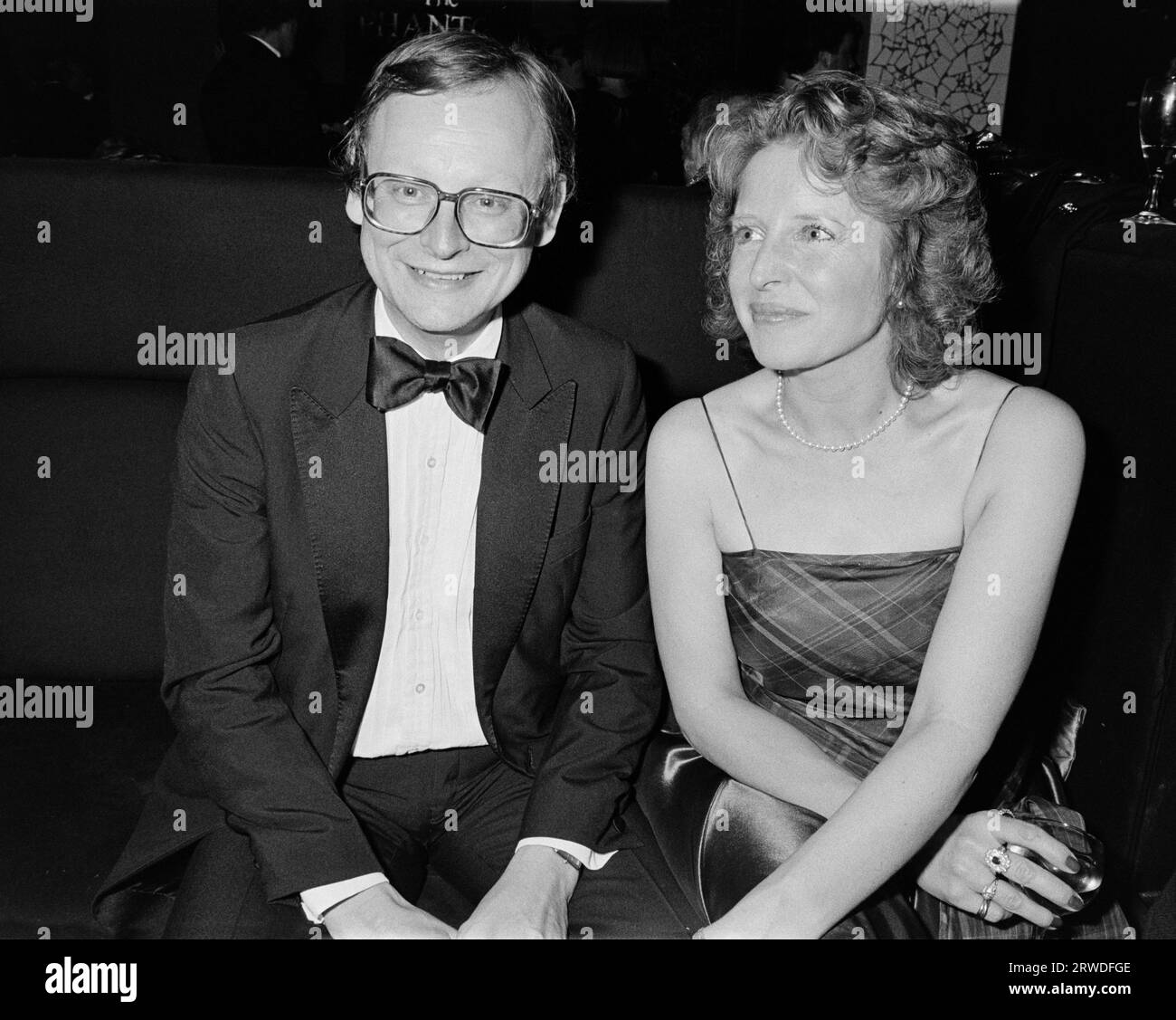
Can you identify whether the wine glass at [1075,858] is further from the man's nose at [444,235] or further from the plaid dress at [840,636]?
the man's nose at [444,235]

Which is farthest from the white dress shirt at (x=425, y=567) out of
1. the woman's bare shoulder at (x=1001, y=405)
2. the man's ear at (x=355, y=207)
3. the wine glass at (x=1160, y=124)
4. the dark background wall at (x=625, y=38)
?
the dark background wall at (x=625, y=38)

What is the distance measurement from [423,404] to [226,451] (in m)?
0.25

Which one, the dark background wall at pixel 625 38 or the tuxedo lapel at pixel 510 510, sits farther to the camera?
the dark background wall at pixel 625 38

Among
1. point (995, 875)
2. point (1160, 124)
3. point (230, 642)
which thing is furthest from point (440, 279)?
point (1160, 124)

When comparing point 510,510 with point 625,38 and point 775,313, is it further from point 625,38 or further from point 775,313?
point 625,38

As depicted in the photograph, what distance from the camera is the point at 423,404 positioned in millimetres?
1475

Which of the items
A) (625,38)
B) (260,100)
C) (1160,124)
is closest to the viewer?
(1160,124)

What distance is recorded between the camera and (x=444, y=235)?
4.32ft

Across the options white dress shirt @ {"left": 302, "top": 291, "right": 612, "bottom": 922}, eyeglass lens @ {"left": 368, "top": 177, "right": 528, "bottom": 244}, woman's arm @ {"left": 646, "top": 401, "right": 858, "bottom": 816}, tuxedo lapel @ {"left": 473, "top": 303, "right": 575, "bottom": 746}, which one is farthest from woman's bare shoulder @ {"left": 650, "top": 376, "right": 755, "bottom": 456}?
eyeglass lens @ {"left": 368, "top": 177, "right": 528, "bottom": 244}

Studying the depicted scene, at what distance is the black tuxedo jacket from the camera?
1.40 meters

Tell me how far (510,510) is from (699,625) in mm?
288

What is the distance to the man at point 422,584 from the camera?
134 cm

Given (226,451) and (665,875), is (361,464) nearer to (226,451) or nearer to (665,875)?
(226,451)

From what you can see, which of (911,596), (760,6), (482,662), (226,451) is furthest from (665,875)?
(760,6)
